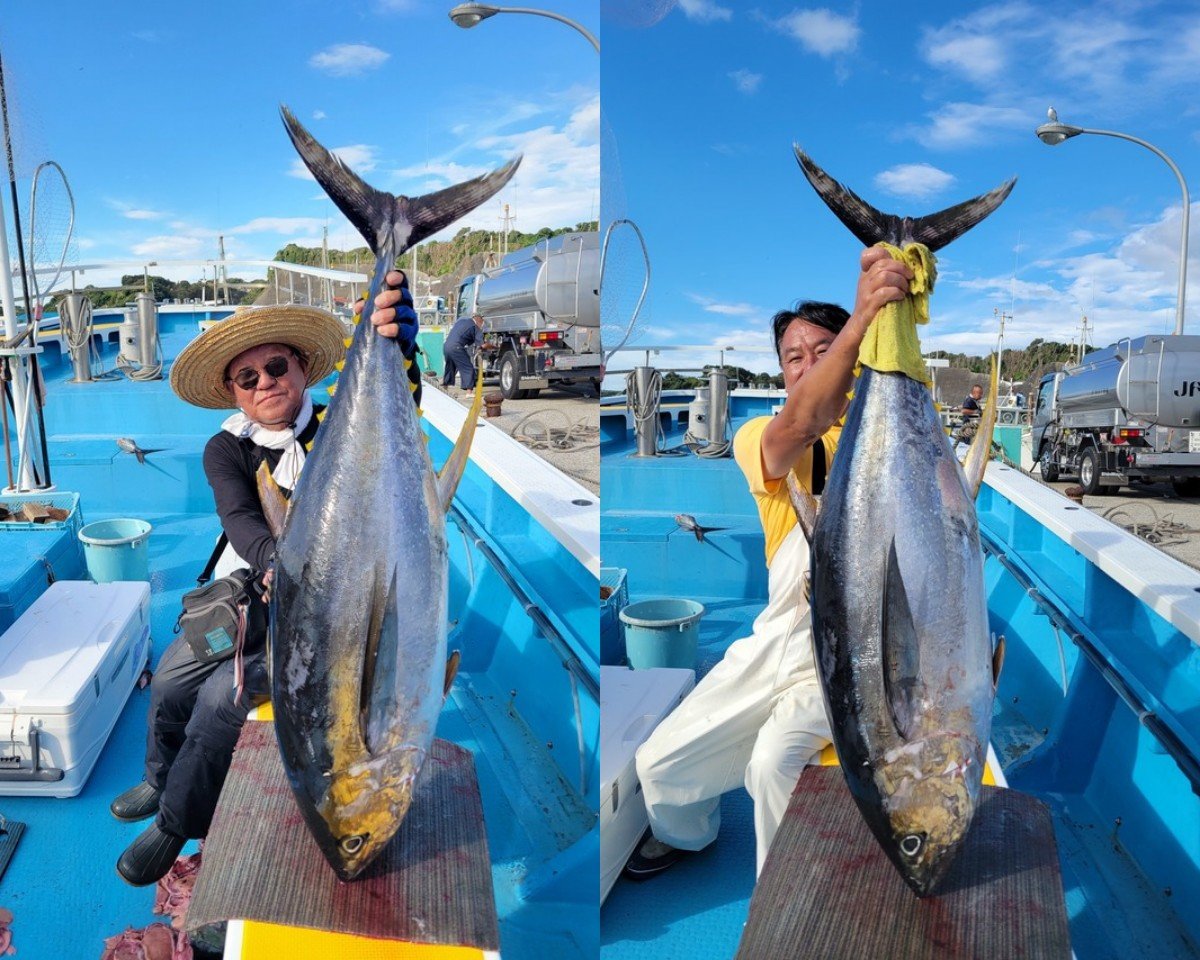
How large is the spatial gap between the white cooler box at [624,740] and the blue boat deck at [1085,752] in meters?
0.17

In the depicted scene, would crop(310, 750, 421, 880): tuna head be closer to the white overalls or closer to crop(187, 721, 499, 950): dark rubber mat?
crop(187, 721, 499, 950): dark rubber mat

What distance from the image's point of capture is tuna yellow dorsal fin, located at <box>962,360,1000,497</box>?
1.33 m

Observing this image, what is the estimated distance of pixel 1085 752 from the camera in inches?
122

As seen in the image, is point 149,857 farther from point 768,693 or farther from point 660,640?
point 660,640

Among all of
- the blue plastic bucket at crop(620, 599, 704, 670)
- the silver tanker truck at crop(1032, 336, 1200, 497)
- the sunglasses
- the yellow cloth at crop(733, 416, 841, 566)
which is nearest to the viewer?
the yellow cloth at crop(733, 416, 841, 566)

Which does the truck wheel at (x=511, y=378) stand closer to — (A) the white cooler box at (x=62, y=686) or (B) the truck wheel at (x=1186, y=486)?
(A) the white cooler box at (x=62, y=686)

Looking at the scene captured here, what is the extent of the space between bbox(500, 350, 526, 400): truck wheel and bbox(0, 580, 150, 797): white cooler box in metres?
7.48

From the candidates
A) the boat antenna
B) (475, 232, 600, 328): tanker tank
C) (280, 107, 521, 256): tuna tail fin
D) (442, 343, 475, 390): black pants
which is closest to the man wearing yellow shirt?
(280, 107, 521, 256): tuna tail fin

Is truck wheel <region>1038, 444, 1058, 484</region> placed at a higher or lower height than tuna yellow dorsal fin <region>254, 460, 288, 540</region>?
lower

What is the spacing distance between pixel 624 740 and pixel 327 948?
4.17 ft

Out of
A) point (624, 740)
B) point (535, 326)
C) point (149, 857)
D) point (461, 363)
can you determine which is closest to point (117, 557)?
point (149, 857)

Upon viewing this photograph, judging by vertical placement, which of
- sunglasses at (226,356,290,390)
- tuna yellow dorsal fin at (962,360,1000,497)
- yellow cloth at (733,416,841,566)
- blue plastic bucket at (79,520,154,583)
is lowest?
blue plastic bucket at (79,520,154,583)

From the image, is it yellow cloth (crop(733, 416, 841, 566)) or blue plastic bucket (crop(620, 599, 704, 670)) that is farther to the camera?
blue plastic bucket (crop(620, 599, 704, 670))

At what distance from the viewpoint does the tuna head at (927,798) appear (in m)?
1.33
